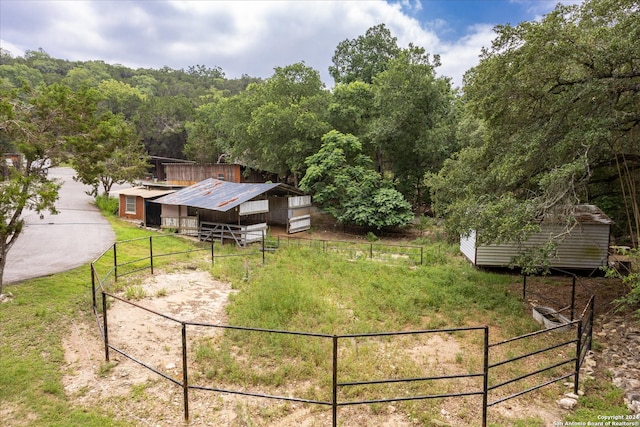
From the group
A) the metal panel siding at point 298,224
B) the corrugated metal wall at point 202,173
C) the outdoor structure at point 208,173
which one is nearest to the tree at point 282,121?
the outdoor structure at point 208,173

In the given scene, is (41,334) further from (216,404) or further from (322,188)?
(322,188)

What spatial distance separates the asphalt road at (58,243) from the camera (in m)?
13.1

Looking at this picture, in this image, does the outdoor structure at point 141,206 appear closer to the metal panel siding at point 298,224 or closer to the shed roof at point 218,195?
the shed roof at point 218,195

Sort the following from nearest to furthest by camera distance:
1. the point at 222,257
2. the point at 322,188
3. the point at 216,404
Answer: the point at 216,404, the point at 222,257, the point at 322,188

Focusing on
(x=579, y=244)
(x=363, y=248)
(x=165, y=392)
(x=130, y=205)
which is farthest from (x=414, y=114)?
(x=165, y=392)

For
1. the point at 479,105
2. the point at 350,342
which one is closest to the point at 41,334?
the point at 350,342

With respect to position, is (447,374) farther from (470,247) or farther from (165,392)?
(470,247)

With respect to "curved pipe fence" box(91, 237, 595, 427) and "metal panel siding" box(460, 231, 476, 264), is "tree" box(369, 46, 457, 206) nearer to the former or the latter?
"metal panel siding" box(460, 231, 476, 264)

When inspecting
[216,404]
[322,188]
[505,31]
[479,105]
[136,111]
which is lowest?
[216,404]

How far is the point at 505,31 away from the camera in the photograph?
32.0ft

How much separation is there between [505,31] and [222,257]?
12707 millimetres

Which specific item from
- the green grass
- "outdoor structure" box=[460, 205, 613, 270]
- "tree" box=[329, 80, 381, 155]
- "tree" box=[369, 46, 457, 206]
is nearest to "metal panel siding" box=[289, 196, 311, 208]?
"tree" box=[369, 46, 457, 206]

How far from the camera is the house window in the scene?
24641 mm

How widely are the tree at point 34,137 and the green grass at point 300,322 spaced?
233 cm
